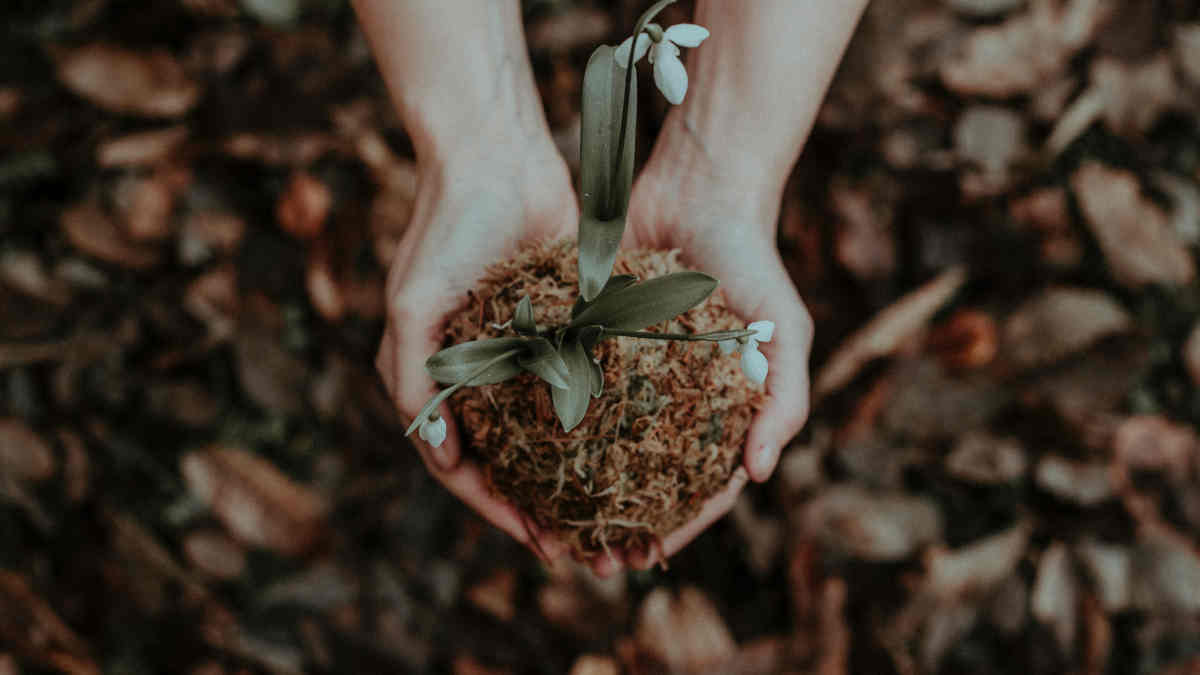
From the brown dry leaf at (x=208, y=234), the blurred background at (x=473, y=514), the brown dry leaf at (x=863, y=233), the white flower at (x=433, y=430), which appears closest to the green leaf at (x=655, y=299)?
the white flower at (x=433, y=430)

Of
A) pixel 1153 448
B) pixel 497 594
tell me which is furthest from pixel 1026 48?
pixel 497 594

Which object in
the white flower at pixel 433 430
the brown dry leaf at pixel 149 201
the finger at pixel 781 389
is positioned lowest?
the finger at pixel 781 389

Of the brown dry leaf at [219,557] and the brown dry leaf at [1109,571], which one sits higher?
the brown dry leaf at [219,557]

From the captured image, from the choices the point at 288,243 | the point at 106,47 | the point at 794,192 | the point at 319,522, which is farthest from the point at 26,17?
the point at 794,192

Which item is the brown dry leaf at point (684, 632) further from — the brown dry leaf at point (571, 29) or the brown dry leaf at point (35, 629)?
the brown dry leaf at point (571, 29)

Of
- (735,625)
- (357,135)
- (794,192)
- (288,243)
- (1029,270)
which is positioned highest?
(357,135)

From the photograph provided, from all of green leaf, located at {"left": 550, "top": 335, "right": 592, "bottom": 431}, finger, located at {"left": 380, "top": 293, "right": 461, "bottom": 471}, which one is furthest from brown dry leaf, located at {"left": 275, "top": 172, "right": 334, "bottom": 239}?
green leaf, located at {"left": 550, "top": 335, "right": 592, "bottom": 431}

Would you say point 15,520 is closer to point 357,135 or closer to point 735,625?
point 357,135

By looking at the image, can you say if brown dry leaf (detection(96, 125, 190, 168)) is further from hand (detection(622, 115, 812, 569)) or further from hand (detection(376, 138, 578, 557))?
hand (detection(622, 115, 812, 569))
